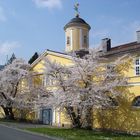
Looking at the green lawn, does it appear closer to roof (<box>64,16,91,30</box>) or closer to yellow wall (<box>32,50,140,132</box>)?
yellow wall (<box>32,50,140,132</box>)

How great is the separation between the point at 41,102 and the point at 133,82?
31.1ft

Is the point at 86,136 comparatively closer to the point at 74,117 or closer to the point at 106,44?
the point at 74,117

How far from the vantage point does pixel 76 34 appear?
4769 centimetres

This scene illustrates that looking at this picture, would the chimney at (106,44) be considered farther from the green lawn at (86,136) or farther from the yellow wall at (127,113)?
the green lawn at (86,136)

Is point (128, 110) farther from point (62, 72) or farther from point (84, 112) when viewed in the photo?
point (62, 72)

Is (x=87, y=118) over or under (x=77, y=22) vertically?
under

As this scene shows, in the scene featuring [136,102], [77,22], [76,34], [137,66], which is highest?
[77,22]

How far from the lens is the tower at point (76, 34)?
4775cm

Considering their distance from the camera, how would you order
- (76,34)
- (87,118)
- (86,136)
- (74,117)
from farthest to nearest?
(76,34)
(87,118)
(74,117)
(86,136)

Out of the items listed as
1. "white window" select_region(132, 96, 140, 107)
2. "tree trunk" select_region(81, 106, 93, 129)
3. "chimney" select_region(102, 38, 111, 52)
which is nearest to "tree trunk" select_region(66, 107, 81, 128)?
"tree trunk" select_region(81, 106, 93, 129)

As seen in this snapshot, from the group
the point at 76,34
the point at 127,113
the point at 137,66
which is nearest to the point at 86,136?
the point at 127,113

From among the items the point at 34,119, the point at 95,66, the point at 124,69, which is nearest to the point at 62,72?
the point at 95,66

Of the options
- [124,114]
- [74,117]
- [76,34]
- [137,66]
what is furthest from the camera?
[76,34]

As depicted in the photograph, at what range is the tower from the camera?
4775 cm
